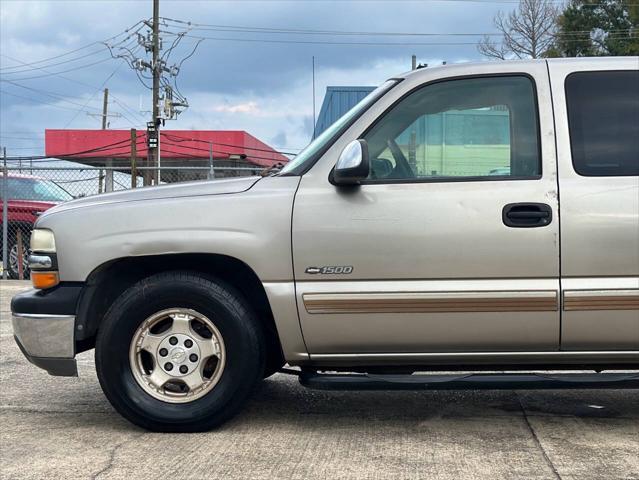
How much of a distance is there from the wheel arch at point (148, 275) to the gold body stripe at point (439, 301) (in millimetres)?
432

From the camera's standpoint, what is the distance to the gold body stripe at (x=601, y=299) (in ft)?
12.3

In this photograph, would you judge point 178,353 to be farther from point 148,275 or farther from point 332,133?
point 332,133

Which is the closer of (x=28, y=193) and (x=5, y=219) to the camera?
(x=5, y=219)

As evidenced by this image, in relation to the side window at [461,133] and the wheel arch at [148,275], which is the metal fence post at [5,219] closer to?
the wheel arch at [148,275]

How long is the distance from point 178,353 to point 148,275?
1.62 ft

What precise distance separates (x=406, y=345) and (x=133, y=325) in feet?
4.76

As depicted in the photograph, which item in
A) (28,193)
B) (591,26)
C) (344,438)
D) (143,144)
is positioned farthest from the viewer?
(591,26)

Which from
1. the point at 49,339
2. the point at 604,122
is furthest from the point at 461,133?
the point at 49,339

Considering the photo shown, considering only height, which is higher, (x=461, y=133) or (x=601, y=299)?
(x=461, y=133)

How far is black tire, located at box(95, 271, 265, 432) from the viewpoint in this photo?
12.8 ft

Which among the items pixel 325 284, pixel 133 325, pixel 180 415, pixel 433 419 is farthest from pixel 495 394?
pixel 133 325

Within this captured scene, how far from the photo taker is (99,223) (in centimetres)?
396

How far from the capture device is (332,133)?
412 centimetres

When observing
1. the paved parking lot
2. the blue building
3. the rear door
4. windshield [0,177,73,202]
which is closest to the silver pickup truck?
the rear door
